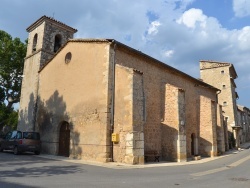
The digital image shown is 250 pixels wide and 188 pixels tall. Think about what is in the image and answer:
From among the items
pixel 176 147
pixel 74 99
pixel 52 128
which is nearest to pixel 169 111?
pixel 176 147

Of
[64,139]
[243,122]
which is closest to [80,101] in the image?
[64,139]

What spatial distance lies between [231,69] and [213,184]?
108ft

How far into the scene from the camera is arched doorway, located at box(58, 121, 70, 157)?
14.5m

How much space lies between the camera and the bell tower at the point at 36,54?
18406mm

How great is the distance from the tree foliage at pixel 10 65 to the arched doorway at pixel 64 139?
13.5 m

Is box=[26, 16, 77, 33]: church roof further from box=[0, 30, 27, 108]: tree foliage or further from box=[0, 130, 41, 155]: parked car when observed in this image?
box=[0, 130, 41, 155]: parked car

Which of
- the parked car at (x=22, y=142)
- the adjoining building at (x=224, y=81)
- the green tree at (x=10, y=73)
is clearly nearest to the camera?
the parked car at (x=22, y=142)

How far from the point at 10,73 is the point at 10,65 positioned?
887 mm

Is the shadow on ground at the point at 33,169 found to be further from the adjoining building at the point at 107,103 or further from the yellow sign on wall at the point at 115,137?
the adjoining building at the point at 107,103

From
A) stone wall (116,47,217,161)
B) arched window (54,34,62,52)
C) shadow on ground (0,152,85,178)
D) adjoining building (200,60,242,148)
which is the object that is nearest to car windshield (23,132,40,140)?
shadow on ground (0,152,85,178)

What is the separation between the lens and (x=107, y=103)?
479 inches

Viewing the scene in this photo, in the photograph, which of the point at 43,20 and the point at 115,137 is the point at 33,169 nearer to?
the point at 115,137

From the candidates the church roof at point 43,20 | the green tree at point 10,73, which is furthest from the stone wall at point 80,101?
the green tree at point 10,73

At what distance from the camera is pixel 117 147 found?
1165 cm
